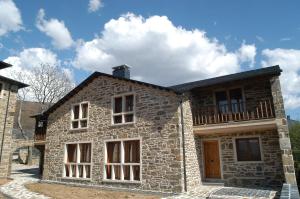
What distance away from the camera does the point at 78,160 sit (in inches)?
584

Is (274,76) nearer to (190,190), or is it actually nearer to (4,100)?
(190,190)

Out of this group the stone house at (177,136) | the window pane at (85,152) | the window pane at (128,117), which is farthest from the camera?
the window pane at (85,152)

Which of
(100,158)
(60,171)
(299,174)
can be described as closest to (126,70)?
(100,158)

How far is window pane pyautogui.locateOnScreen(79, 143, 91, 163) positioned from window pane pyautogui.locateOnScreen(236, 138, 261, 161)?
8473mm

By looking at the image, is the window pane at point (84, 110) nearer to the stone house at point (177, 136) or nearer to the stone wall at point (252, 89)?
the stone house at point (177, 136)

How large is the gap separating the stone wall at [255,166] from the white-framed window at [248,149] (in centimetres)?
18

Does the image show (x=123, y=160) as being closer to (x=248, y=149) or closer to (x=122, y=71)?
(x=122, y=71)

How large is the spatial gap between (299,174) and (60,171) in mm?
14349

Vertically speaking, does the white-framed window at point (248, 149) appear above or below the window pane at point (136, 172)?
above

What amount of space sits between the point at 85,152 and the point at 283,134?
1080 cm

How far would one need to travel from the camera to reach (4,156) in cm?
1731

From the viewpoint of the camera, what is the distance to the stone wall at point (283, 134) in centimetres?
1052

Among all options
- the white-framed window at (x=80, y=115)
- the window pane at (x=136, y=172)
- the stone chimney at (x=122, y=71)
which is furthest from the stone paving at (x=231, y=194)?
the stone chimney at (x=122, y=71)

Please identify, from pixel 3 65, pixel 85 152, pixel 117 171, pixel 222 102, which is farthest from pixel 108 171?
pixel 3 65
